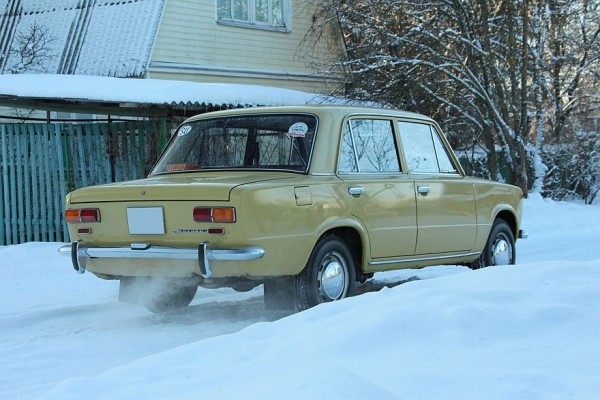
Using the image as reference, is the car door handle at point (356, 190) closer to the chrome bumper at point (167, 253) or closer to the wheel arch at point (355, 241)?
the wheel arch at point (355, 241)

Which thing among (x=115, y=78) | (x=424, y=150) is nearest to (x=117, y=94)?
(x=115, y=78)

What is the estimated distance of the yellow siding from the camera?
17344 millimetres

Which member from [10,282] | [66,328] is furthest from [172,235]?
[10,282]

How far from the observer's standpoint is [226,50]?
18.7m

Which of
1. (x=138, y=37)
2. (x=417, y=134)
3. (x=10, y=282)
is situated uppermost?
(x=138, y=37)

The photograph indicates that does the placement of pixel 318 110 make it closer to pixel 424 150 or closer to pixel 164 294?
pixel 424 150

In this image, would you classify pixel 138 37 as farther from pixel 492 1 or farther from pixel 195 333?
pixel 195 333

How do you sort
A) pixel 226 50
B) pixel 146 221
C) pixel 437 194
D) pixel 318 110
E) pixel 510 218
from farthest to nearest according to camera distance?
pixel 226 50, pixel 510 218, pixel 437 194, pixel 318 110, pixel 146 221

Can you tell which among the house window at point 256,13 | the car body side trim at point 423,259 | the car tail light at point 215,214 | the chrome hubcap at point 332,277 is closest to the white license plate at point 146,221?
the car tail light at point 215,214

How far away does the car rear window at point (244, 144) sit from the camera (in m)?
6.50

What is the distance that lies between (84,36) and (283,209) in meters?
12.8

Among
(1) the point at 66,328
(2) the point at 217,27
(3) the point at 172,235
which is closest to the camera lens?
(3) the point at 172,235

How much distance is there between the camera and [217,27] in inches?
727

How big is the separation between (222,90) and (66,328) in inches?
271
